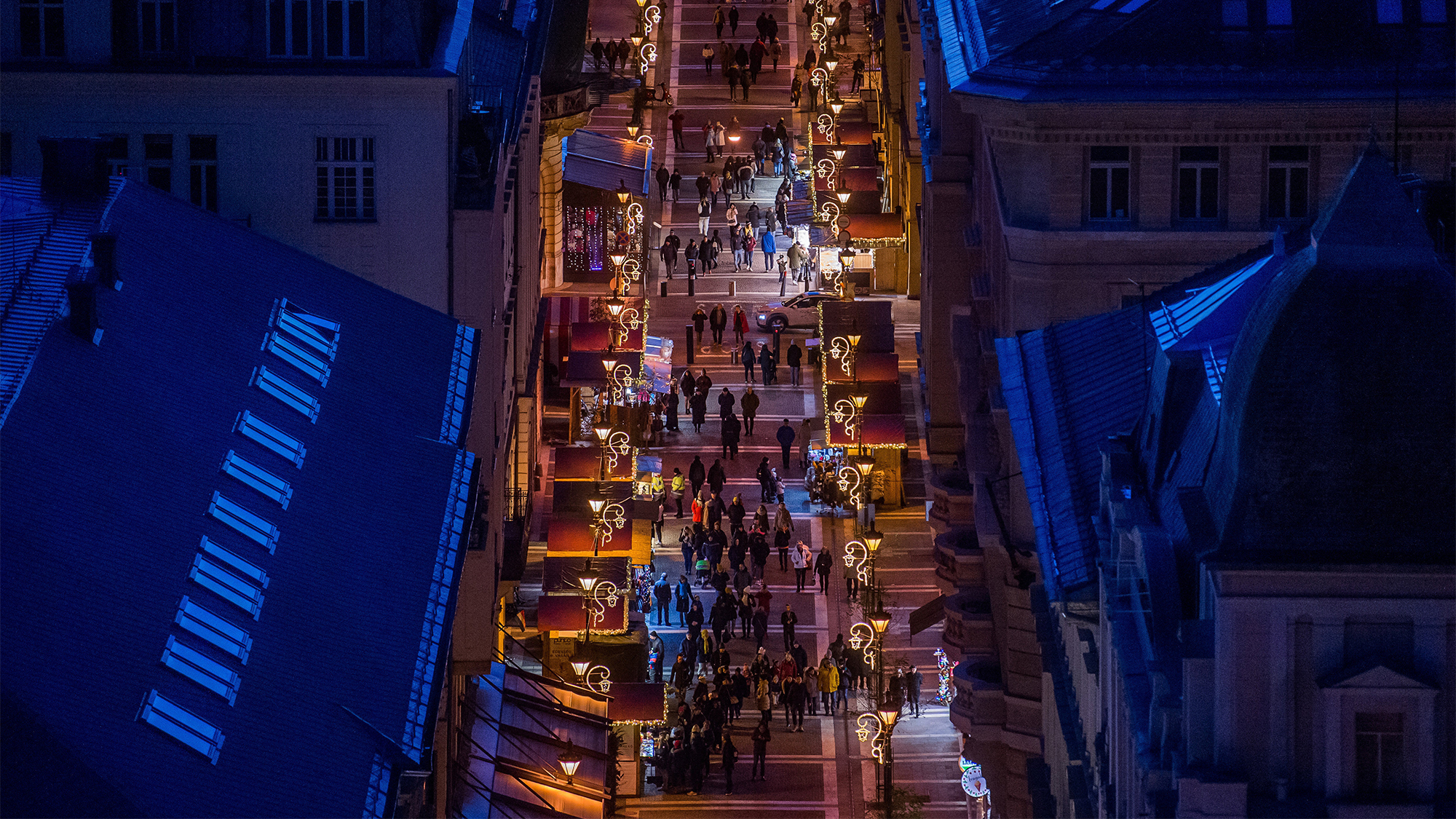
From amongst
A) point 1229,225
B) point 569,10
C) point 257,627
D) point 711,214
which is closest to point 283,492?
point 257,627

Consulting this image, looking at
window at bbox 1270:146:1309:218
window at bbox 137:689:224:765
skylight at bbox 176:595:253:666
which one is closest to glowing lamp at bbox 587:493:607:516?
window at bbox 1270:146:1309:218

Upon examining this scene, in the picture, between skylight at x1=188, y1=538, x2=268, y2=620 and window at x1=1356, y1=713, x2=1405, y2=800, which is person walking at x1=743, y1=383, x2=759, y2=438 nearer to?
skylight at x1=188, y1=538, x2=268, y2=620

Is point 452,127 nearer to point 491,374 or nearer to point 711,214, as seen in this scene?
point 491,374

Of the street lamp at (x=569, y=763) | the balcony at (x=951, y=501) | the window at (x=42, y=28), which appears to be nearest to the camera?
the street lamp at (x=569, y=763)

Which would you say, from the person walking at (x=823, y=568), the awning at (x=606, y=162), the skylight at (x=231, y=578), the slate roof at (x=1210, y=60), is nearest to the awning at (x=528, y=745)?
the slate roof at (x=1210, y=60)

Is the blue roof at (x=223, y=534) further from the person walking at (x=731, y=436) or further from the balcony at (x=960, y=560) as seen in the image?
the person walking at (x=731, y=436)
